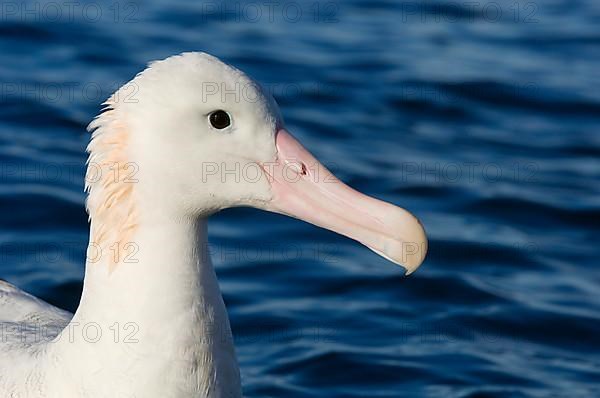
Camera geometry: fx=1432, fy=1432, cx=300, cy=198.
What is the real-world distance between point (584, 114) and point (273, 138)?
21.6 feet

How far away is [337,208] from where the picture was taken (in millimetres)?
4656

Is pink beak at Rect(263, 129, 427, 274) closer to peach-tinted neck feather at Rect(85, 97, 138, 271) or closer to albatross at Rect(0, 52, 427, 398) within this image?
albatross at Rect(0, 52, 427, 398)

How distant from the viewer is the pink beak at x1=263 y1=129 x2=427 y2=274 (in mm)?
4559

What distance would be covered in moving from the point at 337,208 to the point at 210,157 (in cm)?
47

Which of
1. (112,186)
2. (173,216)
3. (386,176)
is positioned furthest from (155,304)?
(386,176)

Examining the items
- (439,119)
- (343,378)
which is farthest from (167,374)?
(439,119)

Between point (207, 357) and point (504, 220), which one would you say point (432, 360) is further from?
point (207, 357)

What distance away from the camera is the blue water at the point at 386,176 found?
7297mm

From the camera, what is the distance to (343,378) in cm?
699

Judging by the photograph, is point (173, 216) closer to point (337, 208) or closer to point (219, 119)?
point (219, 119)

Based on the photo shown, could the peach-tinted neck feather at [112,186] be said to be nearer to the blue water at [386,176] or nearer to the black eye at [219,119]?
the black eye at [219,119]

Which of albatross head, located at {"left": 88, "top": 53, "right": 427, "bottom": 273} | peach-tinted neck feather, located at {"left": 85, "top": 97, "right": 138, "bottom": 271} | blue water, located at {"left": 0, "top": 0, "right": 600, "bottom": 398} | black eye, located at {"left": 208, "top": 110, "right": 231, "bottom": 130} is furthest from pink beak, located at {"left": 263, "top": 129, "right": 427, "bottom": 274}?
blue water, located at {"left": 0, "top": 0, "right": 600, "bottom": 398}

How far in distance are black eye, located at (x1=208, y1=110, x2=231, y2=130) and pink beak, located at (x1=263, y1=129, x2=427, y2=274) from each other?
0.66 ft

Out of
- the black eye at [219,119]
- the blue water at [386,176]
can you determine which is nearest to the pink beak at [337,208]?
the black eye at [219,119]
